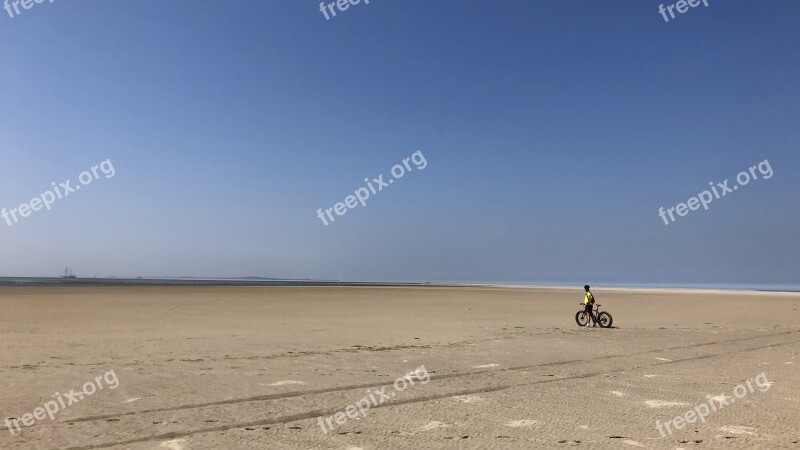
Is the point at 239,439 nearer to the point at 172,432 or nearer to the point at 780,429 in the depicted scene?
the point at 172,432

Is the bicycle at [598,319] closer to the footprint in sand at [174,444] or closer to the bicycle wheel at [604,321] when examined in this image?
the bicycle wheel at [604,321]

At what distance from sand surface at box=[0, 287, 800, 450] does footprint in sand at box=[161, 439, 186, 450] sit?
3 cm

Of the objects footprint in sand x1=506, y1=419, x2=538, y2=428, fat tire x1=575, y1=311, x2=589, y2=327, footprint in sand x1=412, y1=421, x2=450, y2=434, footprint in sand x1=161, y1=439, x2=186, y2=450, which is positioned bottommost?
fat tire x1=575, y1=311, x2=589, y2=327

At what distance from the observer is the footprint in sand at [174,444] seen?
643 cm

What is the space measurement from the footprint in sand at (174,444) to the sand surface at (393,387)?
25 millimetres

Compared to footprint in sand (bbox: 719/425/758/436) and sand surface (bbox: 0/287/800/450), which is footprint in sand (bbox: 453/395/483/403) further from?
footprint in sand (bbox: 719/425/758/436)

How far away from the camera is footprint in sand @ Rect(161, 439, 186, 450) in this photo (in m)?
6.43

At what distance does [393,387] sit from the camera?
1014cm

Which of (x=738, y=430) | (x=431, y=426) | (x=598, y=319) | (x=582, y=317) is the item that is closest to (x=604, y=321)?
(x=598, y=319)

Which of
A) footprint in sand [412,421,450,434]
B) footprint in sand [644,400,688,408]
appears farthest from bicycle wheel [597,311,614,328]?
footprint in sand [412,421,450,434]

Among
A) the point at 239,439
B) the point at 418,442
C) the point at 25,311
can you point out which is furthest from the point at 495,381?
the point at 25,311

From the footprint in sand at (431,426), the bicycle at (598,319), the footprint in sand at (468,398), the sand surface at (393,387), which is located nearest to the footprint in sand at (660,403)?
the sand surface at (393,387)

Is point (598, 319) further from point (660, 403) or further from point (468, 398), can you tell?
point (468, 398)

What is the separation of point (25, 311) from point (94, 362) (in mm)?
19962
